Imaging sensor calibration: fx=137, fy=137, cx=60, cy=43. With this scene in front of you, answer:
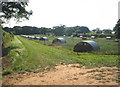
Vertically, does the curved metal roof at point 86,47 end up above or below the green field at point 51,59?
above

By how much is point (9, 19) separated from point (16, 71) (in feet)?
66.3

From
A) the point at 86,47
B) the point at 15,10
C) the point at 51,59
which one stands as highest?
the point at 15,10

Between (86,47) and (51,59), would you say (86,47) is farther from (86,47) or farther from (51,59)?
(51,59)

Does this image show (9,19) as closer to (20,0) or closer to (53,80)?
(20,0)

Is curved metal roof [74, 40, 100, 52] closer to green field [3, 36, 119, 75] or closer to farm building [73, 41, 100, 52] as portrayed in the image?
farm building [73, 41, 100, 52]

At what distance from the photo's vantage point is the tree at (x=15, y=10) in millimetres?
24469

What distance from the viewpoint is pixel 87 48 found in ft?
82.2

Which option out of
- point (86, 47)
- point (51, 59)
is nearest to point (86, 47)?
point (86, 47)

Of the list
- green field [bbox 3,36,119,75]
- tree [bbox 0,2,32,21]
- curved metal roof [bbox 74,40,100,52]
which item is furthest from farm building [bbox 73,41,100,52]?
tree [bbox 0,2,32,21]

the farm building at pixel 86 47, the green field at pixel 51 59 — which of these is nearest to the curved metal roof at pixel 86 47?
the farm building at pixel 86 47

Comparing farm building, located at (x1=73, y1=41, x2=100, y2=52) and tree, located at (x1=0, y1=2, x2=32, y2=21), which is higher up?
tree, located at (x1=0, y1=2, x2=32, y2=21)

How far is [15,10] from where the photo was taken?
2689cm

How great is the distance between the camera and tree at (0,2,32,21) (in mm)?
24469

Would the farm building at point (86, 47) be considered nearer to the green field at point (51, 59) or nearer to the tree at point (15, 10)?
the green field at point (51, 59)
